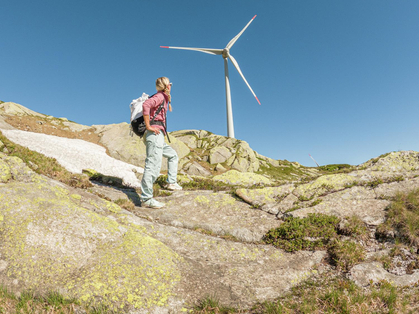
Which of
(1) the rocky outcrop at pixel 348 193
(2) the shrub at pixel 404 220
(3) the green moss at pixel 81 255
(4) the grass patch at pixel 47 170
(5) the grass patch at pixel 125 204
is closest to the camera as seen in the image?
(3) the green moss at pixel 81 255

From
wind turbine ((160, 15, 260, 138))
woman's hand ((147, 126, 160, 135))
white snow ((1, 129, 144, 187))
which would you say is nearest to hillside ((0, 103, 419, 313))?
woman's hand ((147, 126, 160, 135))

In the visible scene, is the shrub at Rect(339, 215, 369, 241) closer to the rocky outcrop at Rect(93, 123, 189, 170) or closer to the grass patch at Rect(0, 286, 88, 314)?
the grass patch at Rect(0, 286, 88, 314)

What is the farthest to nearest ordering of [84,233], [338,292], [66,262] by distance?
[84,233] → [66,262] → [338,292]

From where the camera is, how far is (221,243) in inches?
286

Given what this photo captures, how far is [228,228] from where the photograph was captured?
8.29 meters

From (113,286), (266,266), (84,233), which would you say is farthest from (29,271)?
(266,266)

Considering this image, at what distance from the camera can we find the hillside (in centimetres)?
480

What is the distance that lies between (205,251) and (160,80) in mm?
6913

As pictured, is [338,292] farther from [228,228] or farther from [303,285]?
[228,228]

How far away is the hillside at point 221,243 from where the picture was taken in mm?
4797

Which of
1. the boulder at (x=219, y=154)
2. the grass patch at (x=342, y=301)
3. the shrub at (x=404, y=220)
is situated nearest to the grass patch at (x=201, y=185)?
the shrub at (x=404, y=220)

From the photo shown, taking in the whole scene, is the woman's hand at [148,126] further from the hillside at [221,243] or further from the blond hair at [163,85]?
the hillside at [221,243]

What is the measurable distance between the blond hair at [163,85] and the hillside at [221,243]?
4.64m

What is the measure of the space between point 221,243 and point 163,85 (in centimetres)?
659
